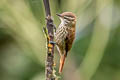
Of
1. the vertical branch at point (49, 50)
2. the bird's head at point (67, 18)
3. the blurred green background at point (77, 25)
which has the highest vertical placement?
the vertical branch at point (49, 50)

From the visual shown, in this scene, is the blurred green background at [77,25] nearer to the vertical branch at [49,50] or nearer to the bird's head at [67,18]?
the bird's head at [67,18]

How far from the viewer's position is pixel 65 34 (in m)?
3.04

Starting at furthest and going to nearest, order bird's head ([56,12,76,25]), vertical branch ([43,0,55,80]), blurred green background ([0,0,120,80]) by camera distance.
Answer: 1. blurred green background ([0,0,120,80])
2. bird's head ([56,12,76,25])
3. vertical branch ([43,0,55,80])

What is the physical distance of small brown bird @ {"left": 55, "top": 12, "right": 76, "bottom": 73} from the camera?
298 cm

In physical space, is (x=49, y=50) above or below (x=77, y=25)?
above

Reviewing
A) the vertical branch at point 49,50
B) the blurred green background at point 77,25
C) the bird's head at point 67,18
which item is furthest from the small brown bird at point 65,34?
the vertical branch at point 49,50

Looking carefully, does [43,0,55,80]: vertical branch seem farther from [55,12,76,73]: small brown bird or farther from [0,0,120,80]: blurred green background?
[0,0,120,80]: blurred green background

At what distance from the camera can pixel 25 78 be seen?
4621 mm

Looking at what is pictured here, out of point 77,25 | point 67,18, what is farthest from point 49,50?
point 77,25

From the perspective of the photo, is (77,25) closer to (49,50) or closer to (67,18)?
(67,18)

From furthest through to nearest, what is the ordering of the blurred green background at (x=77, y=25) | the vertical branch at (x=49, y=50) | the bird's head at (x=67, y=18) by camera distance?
1. the blurred green background at (x=77, y=25)
2. the bird's head at (x=67, y=18)
3. the vertical branch at (x=49, y=50)

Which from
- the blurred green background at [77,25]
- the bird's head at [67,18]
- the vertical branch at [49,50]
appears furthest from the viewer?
the blurred green background at [77,25]

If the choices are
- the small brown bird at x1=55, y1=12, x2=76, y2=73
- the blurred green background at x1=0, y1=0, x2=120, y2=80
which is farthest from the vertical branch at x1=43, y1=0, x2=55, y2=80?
the blurred green background at x1=0, y1=0, x2=120, y2=80

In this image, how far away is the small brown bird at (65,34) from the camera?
2.98 metres
